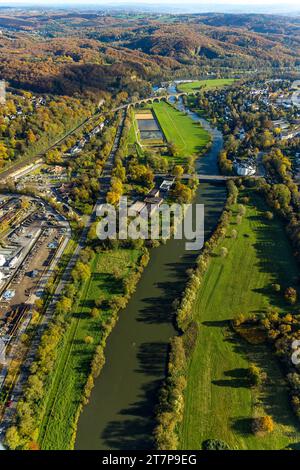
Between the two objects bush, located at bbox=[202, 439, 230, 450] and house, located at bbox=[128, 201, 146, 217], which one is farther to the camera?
house, located at bbox=[128, 201, 146, 217]

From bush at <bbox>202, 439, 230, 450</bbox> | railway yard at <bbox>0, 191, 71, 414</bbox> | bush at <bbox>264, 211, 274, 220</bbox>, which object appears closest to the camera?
bush at <bbox>202, 439, 230, 450</bbox>

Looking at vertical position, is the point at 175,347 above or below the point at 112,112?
below

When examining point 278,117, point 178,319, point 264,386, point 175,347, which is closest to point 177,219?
point 178,319

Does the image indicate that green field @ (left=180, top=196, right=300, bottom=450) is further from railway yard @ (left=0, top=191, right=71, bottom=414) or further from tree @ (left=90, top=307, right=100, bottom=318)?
railway yard @ (left=0, top=191, right=71, bottom=414)

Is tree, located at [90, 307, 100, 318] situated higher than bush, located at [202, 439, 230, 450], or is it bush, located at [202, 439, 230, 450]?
tree, located at [90, 307, 100, 318]

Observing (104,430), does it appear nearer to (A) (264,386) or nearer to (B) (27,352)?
(B) (27,352)

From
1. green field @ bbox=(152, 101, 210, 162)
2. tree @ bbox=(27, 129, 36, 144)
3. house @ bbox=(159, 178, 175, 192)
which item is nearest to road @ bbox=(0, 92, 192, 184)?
tree @ bbox=(27, 129, 36, 144)

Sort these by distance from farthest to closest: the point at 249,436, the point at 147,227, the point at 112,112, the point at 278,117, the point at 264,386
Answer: the point at 112,112
the point at 278,117
the point at 147,227
the point at 264,386
the point at 249,436

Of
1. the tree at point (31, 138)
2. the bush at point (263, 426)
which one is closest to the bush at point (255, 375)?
the bush at point (263, 426)
